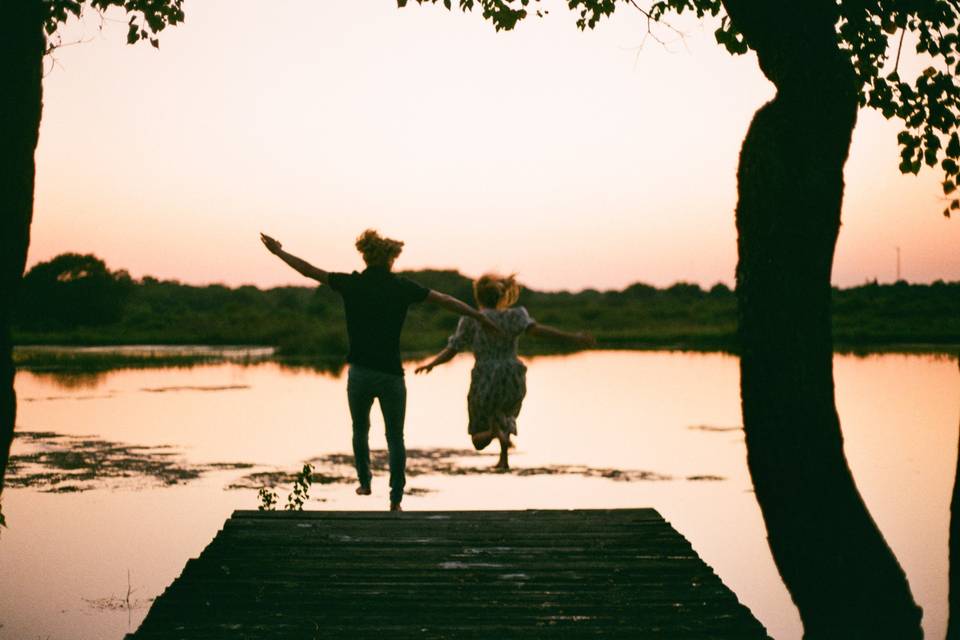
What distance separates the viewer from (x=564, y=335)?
30.8 feet

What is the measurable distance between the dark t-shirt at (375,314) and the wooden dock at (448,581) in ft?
3.28

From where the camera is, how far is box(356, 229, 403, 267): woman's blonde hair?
25.6 ft

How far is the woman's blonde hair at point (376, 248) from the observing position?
7.82 meters

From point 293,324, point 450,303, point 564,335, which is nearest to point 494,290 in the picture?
point 564,335

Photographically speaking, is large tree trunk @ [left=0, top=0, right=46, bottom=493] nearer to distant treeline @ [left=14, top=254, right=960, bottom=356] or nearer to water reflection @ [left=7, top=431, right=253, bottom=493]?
water reflection @ [left=7, top=431, right=253, bottom=493]

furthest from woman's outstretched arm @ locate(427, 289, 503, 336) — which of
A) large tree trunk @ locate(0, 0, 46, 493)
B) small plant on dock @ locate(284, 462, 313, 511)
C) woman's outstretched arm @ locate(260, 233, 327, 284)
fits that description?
large tree trunk @ locate(0, 0, 46, 493)

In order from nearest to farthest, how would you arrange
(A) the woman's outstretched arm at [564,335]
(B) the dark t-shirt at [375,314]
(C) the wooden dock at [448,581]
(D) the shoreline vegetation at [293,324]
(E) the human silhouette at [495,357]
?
(C) the wooden dock at [448,581] < (B) the dark t-shirt at [375,314] < (A) the woman's outstretched arm at [564,335] < (E) the human silhouette at [495,357] < (D) the shoreline vegetation at [293,324]

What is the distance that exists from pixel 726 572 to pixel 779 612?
1.04 m

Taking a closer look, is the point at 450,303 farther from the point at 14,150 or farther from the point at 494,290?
the point at 14,150

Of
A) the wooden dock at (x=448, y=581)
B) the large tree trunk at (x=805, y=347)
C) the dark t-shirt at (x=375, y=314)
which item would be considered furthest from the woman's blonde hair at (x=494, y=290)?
the large tree trunk at (x=805, y=347)

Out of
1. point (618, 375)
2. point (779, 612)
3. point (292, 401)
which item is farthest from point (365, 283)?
point (618, 375)

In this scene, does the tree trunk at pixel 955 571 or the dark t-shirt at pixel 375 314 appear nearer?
the tree trunk at pixel 955 571

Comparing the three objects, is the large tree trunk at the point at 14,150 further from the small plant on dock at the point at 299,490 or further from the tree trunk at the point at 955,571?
the small plant on dock at the point at 299,490

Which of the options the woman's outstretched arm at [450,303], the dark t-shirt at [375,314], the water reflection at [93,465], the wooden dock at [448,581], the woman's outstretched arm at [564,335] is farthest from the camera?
the water reflection at [93,465]
